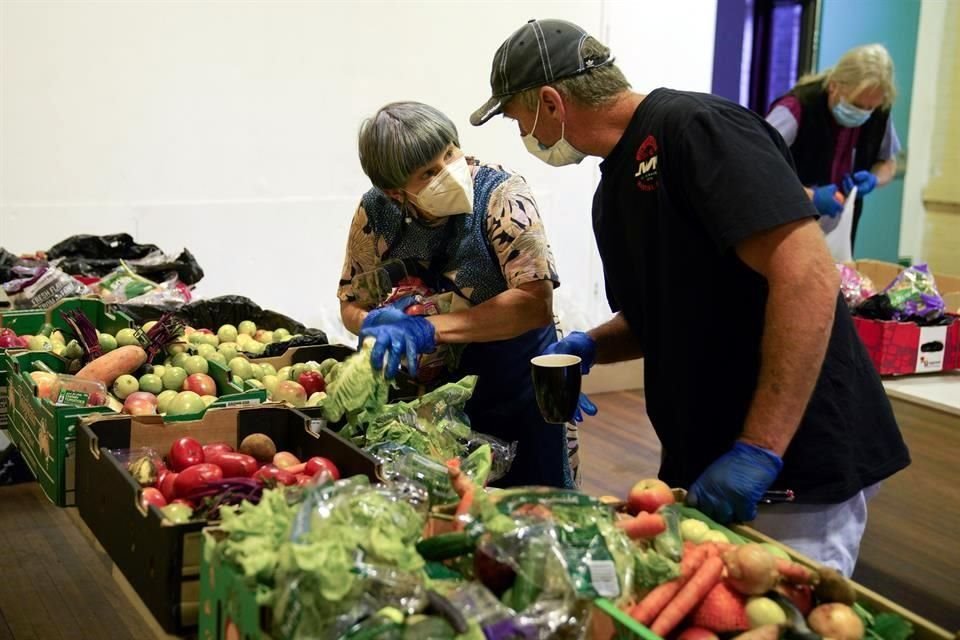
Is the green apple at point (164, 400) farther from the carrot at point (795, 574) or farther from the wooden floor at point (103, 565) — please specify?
the carrot at point (795, 574)

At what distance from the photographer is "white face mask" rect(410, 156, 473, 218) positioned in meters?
2.26

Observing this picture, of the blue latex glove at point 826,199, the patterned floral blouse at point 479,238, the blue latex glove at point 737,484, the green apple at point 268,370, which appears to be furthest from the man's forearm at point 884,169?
the blue latex glove at point 737,484

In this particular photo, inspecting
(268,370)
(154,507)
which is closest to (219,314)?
(268,370)

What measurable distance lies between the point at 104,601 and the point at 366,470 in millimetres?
1741

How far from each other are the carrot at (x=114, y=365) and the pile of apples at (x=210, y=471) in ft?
2.01

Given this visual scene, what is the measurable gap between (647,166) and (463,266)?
2.28 ft

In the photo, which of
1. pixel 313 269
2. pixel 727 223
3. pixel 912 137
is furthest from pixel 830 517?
pixel 912 137

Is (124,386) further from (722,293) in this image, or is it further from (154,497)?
(722,293)

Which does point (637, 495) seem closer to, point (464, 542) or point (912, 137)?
point (464, 542)

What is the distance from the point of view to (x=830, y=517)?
5.87 ft

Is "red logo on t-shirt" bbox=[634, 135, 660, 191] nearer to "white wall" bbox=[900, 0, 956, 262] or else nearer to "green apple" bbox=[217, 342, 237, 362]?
"green apple" bbox=[217, 342, 237, 362]

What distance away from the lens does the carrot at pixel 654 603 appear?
52.2 inches

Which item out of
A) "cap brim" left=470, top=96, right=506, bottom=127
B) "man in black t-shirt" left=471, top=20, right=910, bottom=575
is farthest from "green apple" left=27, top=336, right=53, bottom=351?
"man in black t-shirt" left=471, top=20, right=910, bottom=575

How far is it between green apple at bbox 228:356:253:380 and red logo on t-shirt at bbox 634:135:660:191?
3.73 feet
